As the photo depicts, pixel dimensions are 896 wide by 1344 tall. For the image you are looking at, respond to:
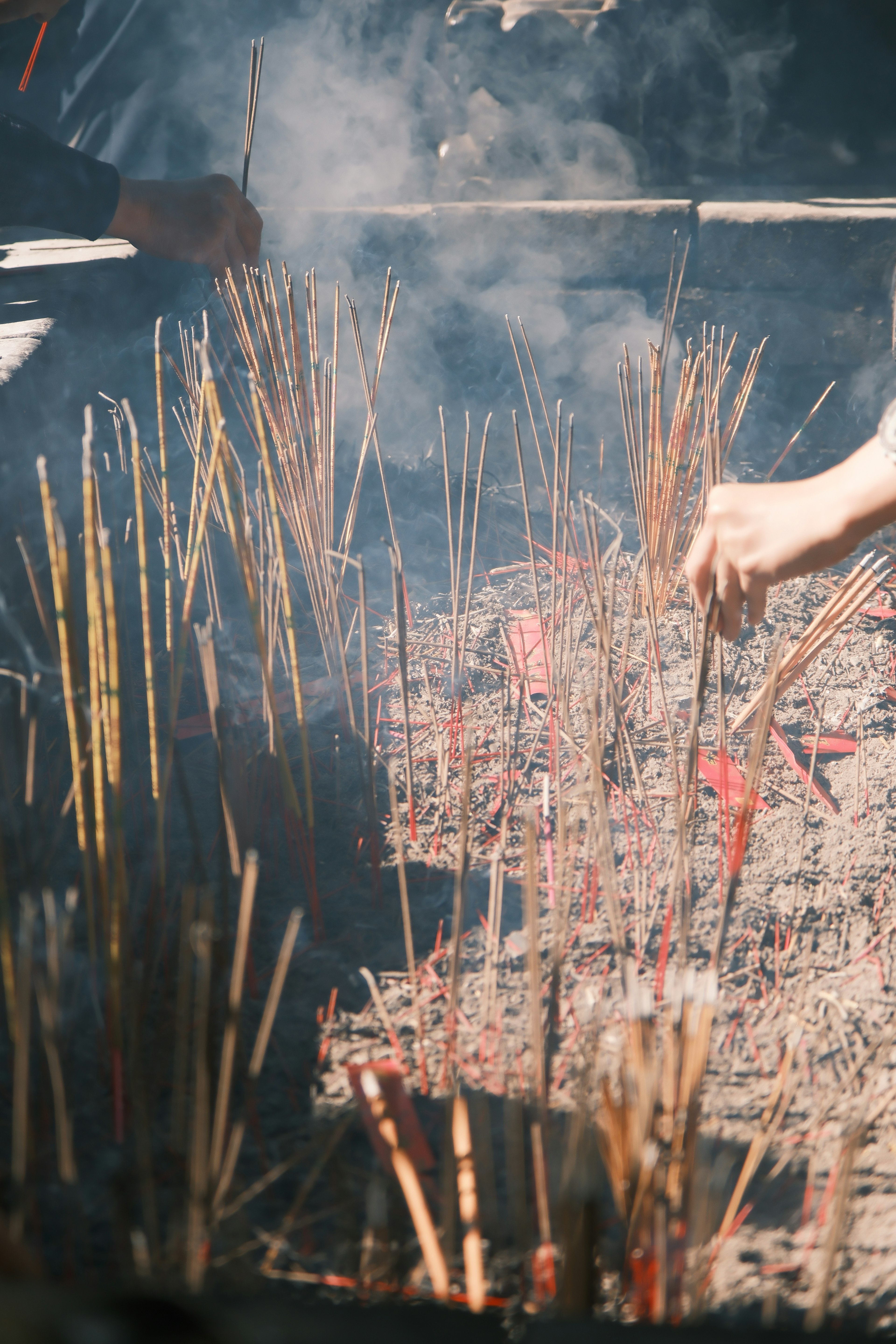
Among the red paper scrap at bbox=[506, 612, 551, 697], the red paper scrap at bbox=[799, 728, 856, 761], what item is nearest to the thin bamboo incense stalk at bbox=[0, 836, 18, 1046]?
the red paper scrap at bbox=[506, 612, 551, 697]

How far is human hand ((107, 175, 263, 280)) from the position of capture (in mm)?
2279

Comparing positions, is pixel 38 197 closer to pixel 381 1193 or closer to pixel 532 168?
pixel 532 168

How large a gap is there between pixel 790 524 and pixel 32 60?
11.1 ft

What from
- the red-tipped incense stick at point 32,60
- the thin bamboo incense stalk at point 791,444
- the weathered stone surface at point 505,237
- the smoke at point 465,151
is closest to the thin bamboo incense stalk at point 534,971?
the thin bamboo incense stalk at point 791,444

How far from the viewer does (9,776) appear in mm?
1329

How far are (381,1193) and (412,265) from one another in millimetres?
3231

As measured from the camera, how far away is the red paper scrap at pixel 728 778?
63.2 inches

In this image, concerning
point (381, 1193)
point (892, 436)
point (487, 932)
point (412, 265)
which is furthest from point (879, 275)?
point (381, 1193)

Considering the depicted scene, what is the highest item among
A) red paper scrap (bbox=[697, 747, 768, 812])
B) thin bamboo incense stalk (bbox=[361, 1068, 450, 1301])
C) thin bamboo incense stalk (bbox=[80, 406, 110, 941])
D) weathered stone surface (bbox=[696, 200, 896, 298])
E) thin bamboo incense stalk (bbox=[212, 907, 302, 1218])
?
weathered stone surface (bbox=[696, 200, 896, 298])

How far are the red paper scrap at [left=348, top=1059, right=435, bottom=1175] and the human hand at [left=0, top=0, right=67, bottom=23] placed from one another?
7.88 feet

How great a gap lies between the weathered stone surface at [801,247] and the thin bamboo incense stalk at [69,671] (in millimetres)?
2799

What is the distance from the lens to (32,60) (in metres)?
3.11

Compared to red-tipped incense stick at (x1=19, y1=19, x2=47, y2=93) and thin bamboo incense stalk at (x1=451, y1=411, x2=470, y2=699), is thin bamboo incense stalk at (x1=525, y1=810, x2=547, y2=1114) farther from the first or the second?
red-tipped incense stick at (x1=19, y1=19, x2=47, y2=93)

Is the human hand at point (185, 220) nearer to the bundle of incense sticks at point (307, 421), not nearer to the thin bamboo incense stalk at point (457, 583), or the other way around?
the bundle of incense sticks at point (307, 421)
